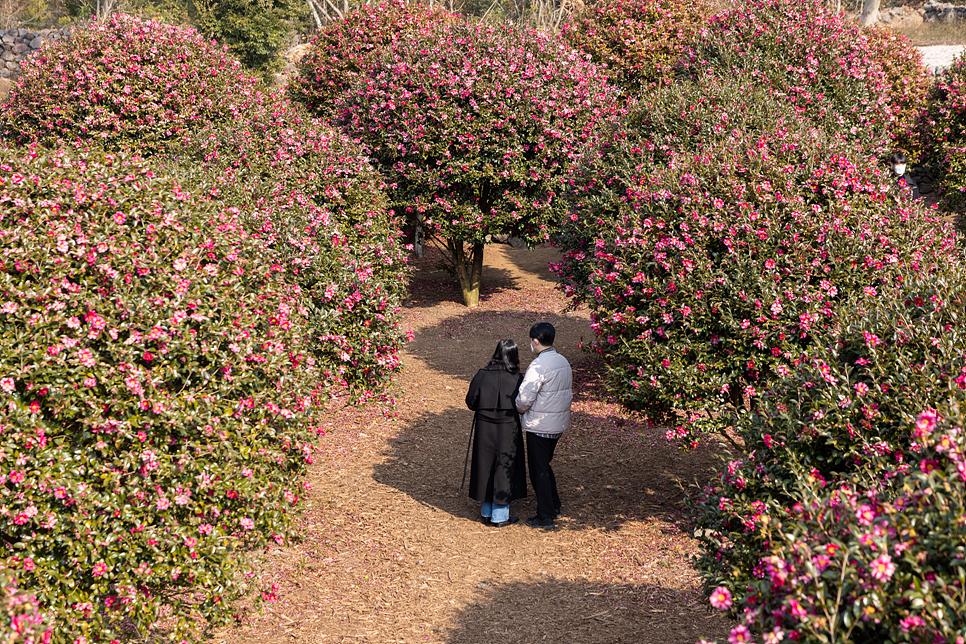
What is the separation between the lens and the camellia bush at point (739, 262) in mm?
5973

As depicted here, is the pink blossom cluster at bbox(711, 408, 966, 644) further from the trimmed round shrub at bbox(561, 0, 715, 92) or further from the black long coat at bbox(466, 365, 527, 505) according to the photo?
the trimmed round shrub at bbox(561, 0, 715, 92)

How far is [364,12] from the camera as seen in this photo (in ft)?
61.9

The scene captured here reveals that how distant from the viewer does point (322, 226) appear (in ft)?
24.7

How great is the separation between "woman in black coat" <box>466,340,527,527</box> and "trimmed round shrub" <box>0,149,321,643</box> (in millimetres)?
2651

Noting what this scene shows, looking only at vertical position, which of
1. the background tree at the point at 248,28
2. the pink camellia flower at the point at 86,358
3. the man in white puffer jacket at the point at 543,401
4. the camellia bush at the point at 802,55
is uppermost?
the background tree at the point at 248,28

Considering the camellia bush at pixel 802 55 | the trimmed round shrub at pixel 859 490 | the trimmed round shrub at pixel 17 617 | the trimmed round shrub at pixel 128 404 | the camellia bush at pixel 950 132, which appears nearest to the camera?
the trimmed round shrub at pixel 859 490

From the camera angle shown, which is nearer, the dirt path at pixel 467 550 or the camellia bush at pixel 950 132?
the dirt path at pixel 467 550

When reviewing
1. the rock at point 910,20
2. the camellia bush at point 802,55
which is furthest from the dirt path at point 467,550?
the rock at point 910,20

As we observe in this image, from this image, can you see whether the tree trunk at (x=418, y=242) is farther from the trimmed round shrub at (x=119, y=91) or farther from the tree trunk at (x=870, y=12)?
the tree trunk at (x=870, y=12)

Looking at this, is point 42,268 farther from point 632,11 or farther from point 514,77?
point 632,11

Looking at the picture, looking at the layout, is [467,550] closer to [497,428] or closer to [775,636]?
[497,428]

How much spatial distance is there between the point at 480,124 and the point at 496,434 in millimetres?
8038

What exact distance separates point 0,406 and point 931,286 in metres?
4.87

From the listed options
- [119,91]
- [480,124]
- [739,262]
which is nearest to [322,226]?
[739,262]
